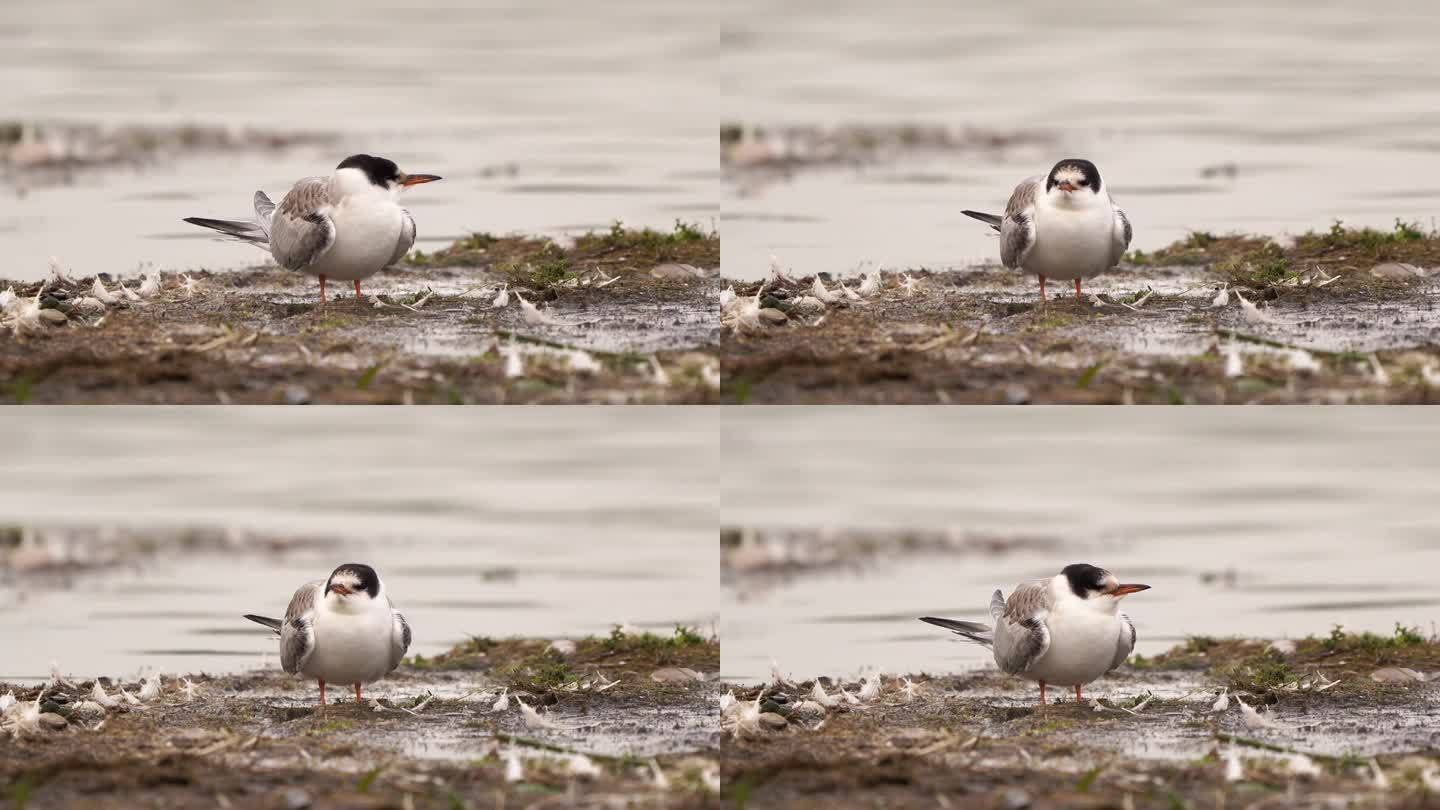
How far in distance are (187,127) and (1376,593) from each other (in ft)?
41.8

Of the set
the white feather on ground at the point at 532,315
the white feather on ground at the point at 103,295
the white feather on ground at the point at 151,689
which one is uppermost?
the white feather on ground at the point at 103,295

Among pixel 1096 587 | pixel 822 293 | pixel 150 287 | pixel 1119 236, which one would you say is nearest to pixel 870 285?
pixel 822 293

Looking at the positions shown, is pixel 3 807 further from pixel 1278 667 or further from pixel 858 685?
pixel 1278 667

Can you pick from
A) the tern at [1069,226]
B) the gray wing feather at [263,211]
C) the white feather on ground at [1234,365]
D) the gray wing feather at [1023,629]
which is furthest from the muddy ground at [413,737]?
the white feather on ground at [1234,365]

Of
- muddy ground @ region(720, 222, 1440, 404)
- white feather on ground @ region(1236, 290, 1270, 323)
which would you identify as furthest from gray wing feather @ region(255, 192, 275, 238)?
white feather on ground @ region(1236, 290, 1270, 323)

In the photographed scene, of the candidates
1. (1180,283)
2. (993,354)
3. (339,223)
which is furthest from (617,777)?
(1180,283)

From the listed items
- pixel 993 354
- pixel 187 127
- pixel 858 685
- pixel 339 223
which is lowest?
pixel 858 685

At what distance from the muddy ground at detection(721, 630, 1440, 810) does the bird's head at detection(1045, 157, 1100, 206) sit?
2735 mm

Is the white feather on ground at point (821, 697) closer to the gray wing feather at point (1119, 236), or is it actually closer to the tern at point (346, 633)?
the tern at point (346, 633)

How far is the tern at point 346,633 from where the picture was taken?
9500 mm

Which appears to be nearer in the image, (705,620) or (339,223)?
(339,223)

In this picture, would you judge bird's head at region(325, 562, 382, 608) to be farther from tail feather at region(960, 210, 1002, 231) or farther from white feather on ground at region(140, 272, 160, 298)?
tail feather at region(960, 210, 1002, 231)

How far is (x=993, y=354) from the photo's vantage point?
378 inches

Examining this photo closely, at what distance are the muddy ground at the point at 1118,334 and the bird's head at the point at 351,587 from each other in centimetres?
217
